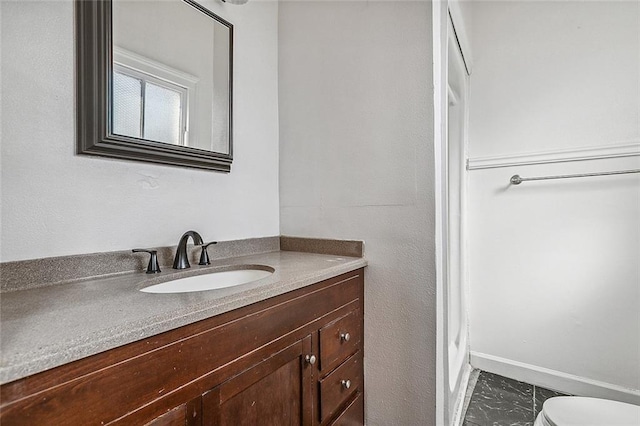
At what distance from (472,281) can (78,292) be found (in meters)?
2.04

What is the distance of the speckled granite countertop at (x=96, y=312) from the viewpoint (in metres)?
0.48

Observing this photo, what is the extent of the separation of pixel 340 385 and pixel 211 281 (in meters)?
0.62

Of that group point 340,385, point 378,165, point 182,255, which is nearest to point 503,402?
point 340,385

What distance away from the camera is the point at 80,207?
37.0 inches

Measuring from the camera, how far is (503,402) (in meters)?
1.70

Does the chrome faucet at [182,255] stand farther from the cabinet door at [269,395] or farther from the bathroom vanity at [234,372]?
the cabinet door at [269,395]

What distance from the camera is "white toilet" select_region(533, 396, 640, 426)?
1314 mm

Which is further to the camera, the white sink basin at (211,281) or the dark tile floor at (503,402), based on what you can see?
the dark tile floor at (503,402)

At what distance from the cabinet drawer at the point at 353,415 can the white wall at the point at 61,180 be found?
0.85 meters

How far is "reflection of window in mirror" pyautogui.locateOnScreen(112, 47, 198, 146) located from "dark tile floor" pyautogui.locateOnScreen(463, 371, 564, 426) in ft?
5.97

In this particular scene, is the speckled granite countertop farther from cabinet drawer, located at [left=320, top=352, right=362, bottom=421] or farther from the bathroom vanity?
cabinet drawer, located at [left=320, top=352, right=362, bottom=421]

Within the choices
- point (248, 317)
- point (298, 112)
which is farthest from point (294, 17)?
point (248, 317)

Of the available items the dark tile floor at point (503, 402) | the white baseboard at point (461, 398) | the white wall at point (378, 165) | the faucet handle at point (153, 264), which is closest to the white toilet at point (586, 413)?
the dark tile floor at point (503, 402)

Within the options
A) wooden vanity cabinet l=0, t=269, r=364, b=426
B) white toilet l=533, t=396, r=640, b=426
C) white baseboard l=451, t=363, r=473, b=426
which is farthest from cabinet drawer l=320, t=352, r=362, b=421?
white toilet l=533, t=396, r=640, b=426
